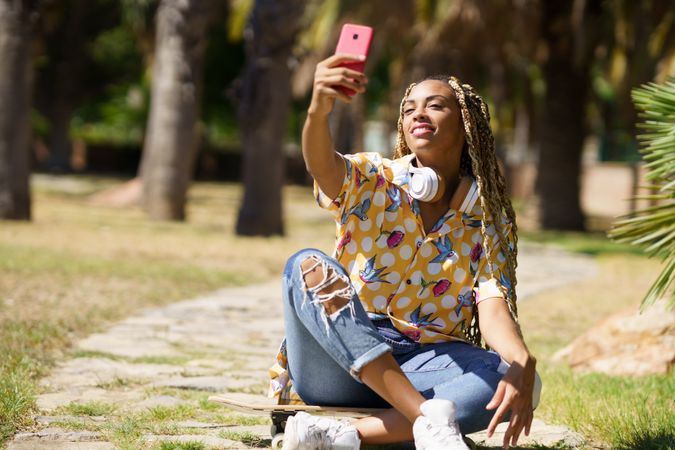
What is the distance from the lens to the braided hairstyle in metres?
3.42

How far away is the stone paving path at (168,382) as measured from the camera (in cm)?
355

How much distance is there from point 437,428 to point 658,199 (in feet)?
5.04

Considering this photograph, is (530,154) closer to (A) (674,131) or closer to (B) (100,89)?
(B) (100,89)

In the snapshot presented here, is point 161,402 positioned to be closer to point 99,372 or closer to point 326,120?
point 99,372

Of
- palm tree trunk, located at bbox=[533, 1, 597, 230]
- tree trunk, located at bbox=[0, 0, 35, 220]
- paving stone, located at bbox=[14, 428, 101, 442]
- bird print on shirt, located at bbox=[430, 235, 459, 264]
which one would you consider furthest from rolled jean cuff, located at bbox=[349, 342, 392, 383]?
palm tree trunk, located at bbox=[533, 1, 597, 230]

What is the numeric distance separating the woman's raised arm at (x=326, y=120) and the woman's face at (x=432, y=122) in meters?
0.33

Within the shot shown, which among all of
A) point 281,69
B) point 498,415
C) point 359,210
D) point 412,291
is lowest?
point 498,415

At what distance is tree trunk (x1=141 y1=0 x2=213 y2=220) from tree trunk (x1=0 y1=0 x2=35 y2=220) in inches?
101

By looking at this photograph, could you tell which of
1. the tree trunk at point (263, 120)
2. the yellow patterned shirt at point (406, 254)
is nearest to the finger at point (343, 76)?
the yellow patterned shirt at point (406, 254)

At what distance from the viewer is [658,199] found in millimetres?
3967

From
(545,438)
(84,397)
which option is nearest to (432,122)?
(545,438)

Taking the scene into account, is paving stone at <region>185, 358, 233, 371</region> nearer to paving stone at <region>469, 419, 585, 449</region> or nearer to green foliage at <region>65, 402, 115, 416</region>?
green foliage at <region>65, 402, 115, 416</region>

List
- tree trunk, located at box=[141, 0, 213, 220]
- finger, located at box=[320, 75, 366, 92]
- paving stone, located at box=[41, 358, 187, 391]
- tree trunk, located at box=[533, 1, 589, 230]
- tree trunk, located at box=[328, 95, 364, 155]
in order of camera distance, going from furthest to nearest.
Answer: tree trunk, located at box=[328, 95, 364, 155]
tree trunk, located at box=[533, 1, 589, 230]
tree trunk, located at box=[141, 0, 213, 220]
paving stone, located at box=[41, 358, 187, 391]
finger, located at box=[320, 75, 366, 92]

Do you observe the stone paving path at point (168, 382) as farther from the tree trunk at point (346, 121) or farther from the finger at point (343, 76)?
the tree trunk at point (346, 121)
